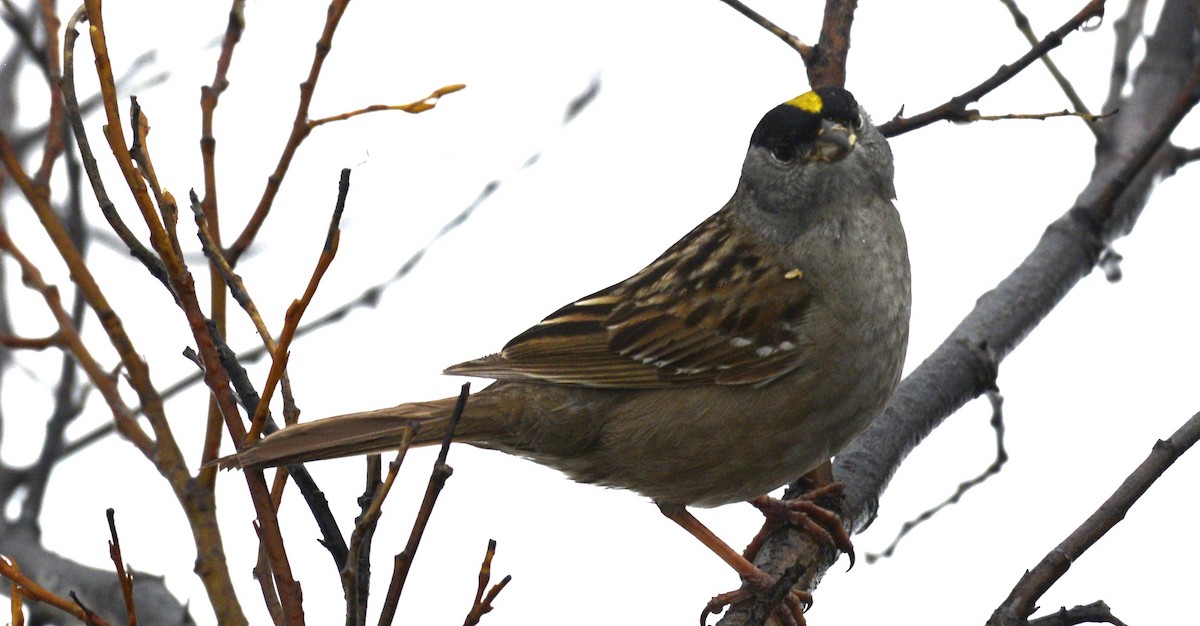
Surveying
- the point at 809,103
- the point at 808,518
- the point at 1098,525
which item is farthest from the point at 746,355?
the point at 1098,525

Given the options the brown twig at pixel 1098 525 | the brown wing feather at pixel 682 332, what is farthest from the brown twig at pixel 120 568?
the brown wing feather at pixel 682 332

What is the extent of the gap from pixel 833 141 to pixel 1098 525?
5.97ft

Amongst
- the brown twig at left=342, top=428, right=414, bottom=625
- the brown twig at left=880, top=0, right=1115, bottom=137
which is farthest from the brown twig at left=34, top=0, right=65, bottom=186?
the brown twig at left=880, top=0, right=1115, bottom=137

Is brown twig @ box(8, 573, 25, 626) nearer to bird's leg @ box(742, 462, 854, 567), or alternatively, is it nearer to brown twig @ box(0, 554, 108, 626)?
brown twig @ box(0, 554, 108, 626)

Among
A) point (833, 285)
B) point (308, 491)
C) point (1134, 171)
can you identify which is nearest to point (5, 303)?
point (308, 491)

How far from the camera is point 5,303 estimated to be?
4539 mm

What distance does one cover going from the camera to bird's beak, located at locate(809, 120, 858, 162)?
4.21 meters

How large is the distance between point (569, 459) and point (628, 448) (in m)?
0.24

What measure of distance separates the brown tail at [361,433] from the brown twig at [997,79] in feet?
5.67

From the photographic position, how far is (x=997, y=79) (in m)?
3.87

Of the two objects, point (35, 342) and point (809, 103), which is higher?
point (809, 103)

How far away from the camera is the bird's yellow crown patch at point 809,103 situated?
→ 13.9ft

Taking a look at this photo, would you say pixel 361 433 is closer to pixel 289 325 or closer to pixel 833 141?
pixel 289 325

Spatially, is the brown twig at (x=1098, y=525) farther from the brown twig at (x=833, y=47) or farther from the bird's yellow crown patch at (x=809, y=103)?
the brown twig at (x=833, y=47)
